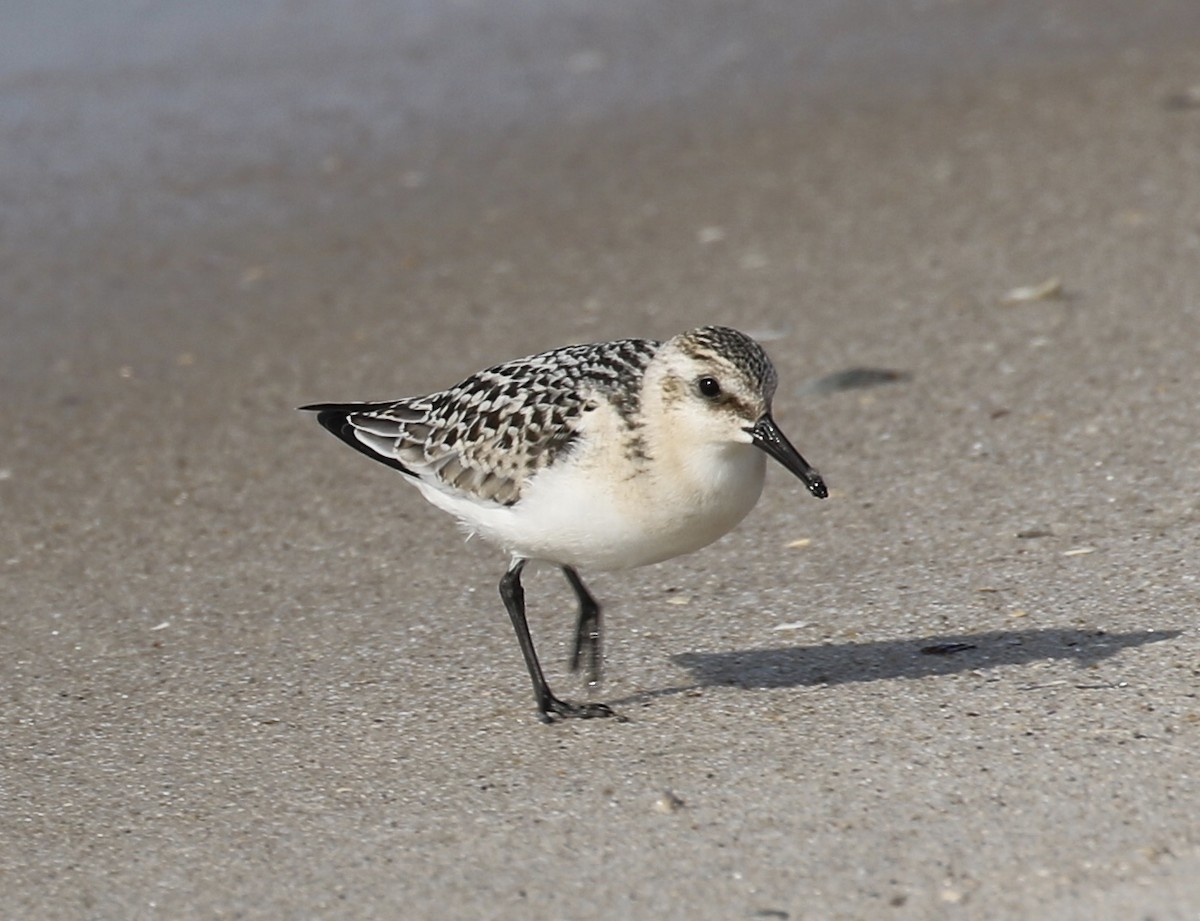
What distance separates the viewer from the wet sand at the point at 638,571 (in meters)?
4.16

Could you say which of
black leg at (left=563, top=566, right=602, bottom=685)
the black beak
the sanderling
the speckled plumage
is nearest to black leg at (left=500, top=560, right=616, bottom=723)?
the sanderling

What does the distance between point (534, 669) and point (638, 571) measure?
1.08 meters

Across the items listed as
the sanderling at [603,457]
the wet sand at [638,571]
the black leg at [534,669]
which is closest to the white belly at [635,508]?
the sanderling at [603,457]

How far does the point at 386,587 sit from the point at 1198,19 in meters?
7.39

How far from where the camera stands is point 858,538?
593 cm

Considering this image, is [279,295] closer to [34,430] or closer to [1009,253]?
[34,430]

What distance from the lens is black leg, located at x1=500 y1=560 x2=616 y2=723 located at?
4.89 meters

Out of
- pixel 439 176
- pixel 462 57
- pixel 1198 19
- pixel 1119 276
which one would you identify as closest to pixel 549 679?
pixel 1119 276

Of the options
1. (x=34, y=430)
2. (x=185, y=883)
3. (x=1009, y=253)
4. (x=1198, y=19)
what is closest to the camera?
(x=185, y=883)

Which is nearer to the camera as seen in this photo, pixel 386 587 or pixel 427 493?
pixel 427 493

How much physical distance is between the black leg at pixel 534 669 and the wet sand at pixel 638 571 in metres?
0.06

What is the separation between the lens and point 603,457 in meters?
4.68

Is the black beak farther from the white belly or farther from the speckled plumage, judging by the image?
the speckled plumage

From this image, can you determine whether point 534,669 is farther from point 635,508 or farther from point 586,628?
point 635,508
